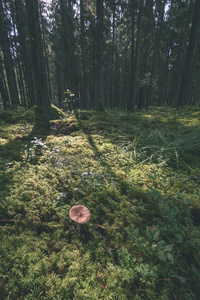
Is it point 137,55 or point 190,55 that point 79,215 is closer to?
point 190,55

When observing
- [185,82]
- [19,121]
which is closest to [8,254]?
[19,121]

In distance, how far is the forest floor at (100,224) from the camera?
129 centimetres

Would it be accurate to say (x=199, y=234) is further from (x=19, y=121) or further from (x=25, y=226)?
(x=19, y=121)

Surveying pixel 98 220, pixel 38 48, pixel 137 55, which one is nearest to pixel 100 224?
pixel 98 220

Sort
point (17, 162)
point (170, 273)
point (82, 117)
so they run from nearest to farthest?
point (170, 273), point (17, 162), point (82, 117)

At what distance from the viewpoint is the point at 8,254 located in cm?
140

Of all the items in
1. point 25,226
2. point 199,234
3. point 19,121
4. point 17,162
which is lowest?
point 199,234

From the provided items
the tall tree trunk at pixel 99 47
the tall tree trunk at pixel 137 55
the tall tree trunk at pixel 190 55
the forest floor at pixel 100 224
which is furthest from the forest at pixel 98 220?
the tall tree trunk at pixel 137 55

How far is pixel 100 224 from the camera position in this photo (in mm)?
1921

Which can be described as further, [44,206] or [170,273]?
[44,206]

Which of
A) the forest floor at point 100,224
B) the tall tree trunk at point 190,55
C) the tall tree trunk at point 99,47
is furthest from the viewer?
the tall tree trunk at point 190,55

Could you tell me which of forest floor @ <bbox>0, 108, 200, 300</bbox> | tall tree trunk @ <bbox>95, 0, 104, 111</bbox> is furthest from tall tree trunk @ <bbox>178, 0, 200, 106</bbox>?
forest floor @ <bbox>0, 108, 200, 300</bbox>

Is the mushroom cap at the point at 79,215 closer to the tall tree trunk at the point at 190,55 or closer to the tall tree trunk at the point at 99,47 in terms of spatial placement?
the tall tree trunk at the point at 99,47

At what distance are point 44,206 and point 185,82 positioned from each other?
11098 mm
